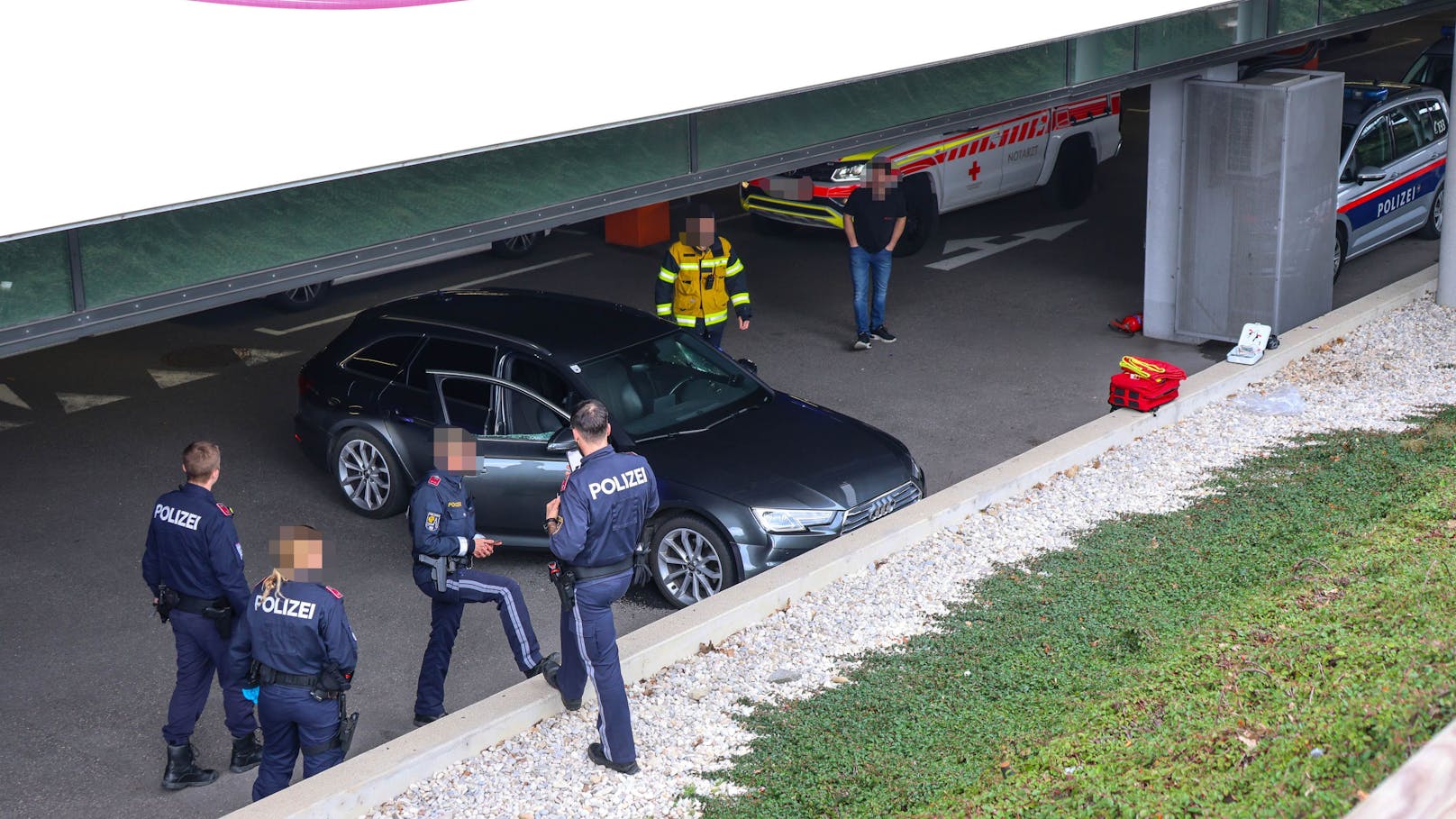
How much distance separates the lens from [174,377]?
13742mm

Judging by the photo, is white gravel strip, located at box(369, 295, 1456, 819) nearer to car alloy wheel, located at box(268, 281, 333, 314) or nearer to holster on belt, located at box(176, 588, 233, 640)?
holster on belt, located at box(176, 588, 233, 640)

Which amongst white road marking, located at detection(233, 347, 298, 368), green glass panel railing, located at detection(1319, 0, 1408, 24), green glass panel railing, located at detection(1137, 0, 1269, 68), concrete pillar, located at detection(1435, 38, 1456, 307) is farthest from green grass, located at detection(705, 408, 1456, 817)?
white road marking, located at detection(233, 347, 298, 368)

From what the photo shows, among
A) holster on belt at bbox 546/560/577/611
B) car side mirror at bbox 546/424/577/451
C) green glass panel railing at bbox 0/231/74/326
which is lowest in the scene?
car side mirror at bbox 546/424/577/451

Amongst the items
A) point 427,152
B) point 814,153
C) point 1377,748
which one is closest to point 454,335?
point 814,153

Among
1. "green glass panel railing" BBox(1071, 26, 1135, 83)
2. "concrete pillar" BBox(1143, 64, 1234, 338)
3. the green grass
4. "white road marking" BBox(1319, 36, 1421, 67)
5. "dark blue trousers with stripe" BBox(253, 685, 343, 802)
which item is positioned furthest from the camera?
"white road marking" BBox(1319, 36, 1421, 67)

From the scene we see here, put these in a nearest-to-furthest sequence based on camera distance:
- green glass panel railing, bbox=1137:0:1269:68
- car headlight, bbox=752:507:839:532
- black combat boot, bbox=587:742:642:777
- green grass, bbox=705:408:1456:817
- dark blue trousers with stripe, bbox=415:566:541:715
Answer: green grass, bbox=705:408:1456:817 → black combat boot, bbox=587:742:642:777 → dark blue trousers with stripe, bbox=415:566:541:715 → car headlight, bbox=752:507:839:532 → green glass panel railing, bbox=1137:0:1269:68

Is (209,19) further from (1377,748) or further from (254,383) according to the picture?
(254,383)

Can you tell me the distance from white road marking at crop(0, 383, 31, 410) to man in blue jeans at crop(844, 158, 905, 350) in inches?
304

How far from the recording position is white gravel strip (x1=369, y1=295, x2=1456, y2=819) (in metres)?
6.39

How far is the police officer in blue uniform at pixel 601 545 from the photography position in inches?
244

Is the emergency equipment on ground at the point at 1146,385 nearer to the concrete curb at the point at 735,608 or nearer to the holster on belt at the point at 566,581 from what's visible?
the concrete curb at the point at 735,608

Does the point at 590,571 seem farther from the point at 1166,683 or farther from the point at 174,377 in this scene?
the point at 174,377

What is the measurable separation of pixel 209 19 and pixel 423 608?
4303 millimetres

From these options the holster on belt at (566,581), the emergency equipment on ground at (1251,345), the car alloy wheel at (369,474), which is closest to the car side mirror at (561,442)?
the car alloy wheel at (369,474)
